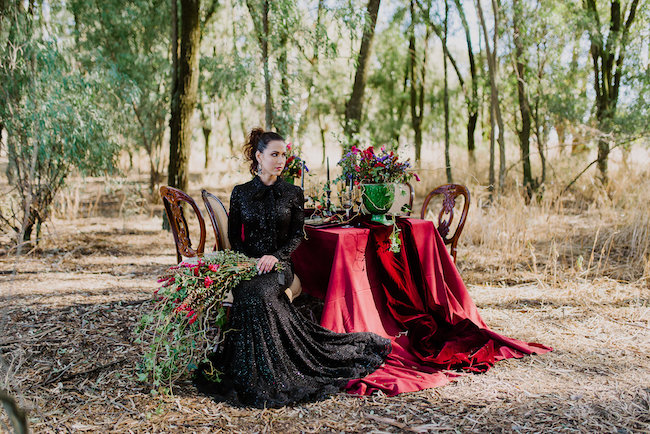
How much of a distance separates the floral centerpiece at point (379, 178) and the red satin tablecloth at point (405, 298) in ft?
0.50

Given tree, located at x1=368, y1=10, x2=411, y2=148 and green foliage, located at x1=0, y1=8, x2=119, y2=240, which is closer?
green foliage, located at x1=0, y1=8, x2=119, y2=240

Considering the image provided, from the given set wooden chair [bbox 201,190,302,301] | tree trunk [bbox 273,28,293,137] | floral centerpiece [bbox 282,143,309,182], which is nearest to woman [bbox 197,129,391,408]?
wooden chair [bbox 201,190,302,301]

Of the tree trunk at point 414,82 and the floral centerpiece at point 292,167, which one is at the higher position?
the tree trunk at point 414,82

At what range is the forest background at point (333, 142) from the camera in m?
3.87

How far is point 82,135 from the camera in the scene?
5.75 meters

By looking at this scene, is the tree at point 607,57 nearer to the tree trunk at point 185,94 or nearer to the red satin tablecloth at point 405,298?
the red satin tablecloth at point 405,298

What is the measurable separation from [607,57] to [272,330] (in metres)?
8.74

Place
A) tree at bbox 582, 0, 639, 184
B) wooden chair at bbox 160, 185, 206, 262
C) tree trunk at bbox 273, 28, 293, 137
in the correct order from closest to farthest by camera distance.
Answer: wooden chair at bbox 160, 185, 206, 262, tree trunk at bbox 273, 28, 293, 137, tree at bbox 582, 0, 639, 184

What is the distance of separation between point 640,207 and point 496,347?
13.0ft

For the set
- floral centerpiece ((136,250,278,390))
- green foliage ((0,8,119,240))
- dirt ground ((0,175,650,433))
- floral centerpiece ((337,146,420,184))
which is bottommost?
dirt ground ((0,175,650,433))

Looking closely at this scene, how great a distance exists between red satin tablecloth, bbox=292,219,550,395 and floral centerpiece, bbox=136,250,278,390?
67 cm

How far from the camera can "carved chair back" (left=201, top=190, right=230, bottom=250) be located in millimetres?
3246

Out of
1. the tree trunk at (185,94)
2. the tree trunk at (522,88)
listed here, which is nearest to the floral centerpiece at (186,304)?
the tree trunk at (185,94)

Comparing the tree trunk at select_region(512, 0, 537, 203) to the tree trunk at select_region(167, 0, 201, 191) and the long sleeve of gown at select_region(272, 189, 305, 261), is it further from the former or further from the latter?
the long sleeve of gown at select_region(272, 189, 305, 261)
